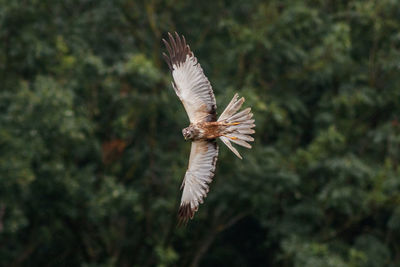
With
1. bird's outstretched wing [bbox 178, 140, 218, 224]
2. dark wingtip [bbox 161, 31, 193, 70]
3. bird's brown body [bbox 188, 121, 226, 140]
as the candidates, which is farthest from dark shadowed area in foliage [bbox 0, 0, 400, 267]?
bird's brown body [bbox 188, 121, 226, 140]

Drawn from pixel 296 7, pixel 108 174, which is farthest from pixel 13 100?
pixel 296 7

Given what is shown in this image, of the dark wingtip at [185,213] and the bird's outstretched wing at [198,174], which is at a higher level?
the bird's outstretched wing at [198,174]

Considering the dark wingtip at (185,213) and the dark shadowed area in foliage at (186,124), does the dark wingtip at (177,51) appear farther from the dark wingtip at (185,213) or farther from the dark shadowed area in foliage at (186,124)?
the dark shadowed area in foliage at (186,124)

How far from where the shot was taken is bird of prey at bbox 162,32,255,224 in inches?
301

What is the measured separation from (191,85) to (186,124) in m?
5.42

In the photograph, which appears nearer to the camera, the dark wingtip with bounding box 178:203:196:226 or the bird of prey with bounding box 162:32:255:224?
the bird of prey with bounding box 162:32:255:224

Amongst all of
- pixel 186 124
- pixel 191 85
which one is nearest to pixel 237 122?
pixel 191 85

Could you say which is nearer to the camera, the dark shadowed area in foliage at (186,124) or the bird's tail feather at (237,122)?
the bird's tail feather at (237,122)

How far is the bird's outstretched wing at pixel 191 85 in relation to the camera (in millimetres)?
7945

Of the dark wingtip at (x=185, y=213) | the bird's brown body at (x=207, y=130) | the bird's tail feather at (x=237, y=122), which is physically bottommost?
the dark wingtip at (x=185, y=213)

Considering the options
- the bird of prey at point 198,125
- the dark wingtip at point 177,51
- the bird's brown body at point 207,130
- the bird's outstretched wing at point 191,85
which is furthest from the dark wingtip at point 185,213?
the dark wingtip at point 177,51

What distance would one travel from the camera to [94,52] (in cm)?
1545

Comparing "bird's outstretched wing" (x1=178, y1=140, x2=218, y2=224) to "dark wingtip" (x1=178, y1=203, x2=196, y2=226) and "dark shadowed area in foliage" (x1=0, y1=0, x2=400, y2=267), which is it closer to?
"dark wingtip" (x1=178, y1=203, x2=196, y2=226)

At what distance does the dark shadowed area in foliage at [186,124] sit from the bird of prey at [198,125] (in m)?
4.59
